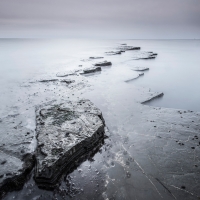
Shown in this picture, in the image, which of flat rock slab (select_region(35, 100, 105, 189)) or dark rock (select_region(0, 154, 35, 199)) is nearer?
dark rock (select_region(0, 154, 35, 199))

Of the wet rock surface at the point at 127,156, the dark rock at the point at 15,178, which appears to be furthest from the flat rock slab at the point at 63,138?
the dark rock at the point at 15,178

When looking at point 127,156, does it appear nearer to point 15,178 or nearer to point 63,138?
point 63,138

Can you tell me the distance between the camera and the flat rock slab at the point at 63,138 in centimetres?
341

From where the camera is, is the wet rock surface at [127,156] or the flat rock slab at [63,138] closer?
the wet rock surface at [127,156]

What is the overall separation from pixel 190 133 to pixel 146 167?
2293 mm

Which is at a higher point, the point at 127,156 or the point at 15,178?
the point at 15,178

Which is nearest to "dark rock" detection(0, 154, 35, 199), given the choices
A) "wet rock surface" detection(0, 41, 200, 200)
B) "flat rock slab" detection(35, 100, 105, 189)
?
"wet rock surface" detection(0, 41, 200, 200)

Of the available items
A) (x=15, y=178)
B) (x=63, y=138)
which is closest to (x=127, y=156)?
(x=63, y=138)

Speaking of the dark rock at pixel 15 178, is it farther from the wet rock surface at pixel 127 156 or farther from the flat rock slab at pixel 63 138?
the flat rock slab at pixel 63 138

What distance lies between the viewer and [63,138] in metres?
4.24

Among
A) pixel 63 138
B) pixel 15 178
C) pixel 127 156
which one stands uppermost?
pixel 63 138

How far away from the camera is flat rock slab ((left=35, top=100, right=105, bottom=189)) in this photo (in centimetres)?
341

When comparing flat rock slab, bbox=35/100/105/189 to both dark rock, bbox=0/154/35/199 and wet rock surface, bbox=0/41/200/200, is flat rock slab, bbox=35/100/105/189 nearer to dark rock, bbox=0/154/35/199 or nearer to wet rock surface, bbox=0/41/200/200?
wet rock surface, bbox=0/41/200/200

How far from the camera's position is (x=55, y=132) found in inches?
177
